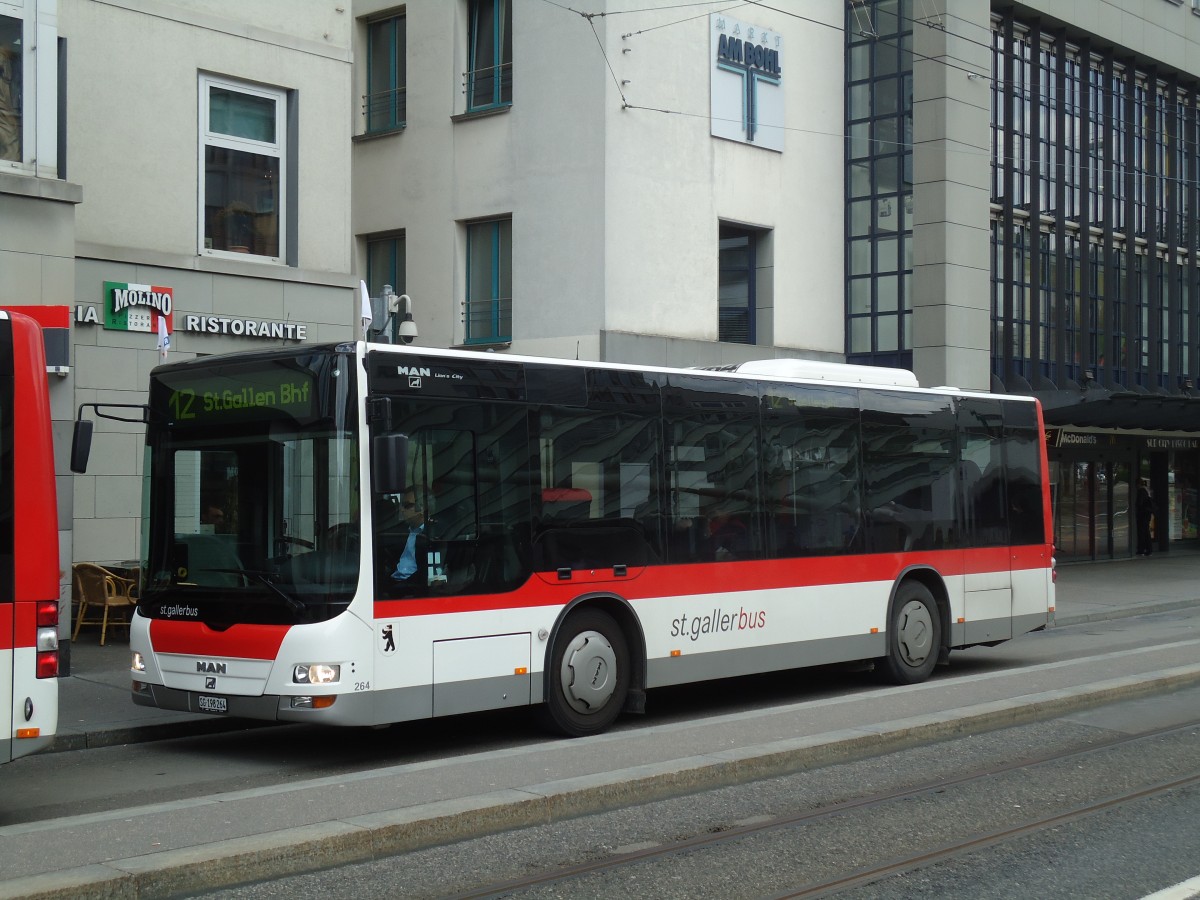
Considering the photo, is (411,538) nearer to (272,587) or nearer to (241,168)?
(272,587)

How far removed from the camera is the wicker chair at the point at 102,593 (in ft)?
50.0

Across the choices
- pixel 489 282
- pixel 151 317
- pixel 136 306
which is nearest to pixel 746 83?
pixel 489 282

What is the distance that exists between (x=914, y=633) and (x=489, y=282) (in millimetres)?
12004

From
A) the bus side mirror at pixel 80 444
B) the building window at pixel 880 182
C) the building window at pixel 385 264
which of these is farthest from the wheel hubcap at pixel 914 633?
the building window at pixel 385 264

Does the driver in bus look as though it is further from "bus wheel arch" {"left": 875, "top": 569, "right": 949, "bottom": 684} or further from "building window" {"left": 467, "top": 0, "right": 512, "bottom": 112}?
"building window" {"left": 467, "top": 0, "right": 512, "bottom": 112}

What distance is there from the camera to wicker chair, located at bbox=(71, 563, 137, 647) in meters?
15.2

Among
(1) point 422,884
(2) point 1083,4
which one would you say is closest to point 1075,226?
(2) point 1083,4

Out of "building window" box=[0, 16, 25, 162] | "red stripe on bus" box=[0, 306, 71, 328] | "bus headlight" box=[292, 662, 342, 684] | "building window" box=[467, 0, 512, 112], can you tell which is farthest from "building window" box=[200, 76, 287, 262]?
"bus headlight" box=[292, 662, 342, 684]

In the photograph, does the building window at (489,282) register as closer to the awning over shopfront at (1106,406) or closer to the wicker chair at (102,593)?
the wicker chair at (102,593)

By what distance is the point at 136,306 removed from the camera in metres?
16.1

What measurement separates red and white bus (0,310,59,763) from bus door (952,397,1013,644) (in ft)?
30.4

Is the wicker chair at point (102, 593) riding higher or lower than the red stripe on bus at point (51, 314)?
lower

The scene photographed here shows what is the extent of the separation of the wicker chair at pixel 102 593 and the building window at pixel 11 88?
4.48m

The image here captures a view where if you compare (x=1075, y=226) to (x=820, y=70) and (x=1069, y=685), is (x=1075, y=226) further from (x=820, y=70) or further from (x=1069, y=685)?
(x=1069, y=685)
